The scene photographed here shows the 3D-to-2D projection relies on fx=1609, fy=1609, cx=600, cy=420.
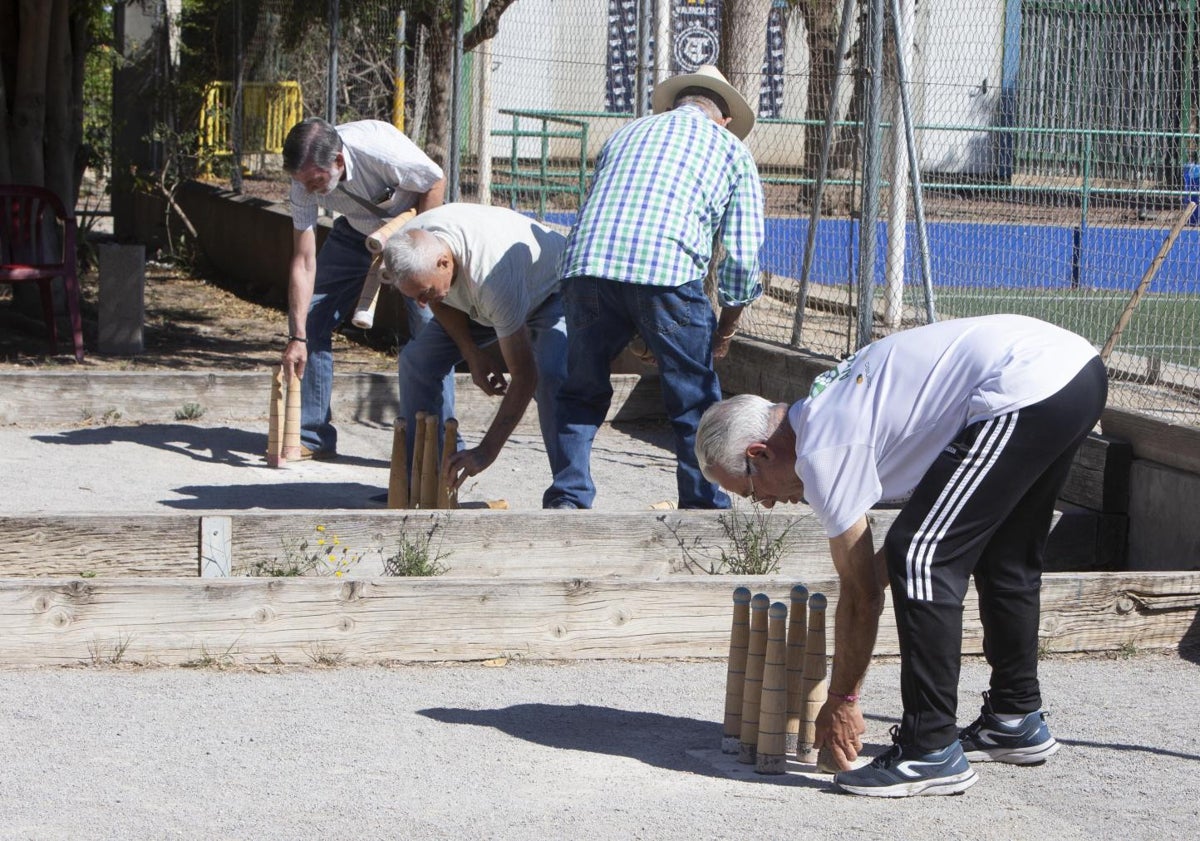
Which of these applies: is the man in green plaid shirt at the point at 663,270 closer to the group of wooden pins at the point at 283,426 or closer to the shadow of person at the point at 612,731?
the shadow of person at the point at 612,731

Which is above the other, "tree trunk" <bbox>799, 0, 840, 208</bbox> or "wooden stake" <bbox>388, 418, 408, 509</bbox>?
"tree trunk" <bbox>799, 0, 840, 208</bbox>

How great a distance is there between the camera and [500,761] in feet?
13.3

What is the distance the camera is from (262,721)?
14.1 feet

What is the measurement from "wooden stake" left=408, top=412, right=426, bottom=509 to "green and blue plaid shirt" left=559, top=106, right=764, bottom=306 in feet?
2.75

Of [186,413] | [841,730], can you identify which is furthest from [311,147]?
[841,730]

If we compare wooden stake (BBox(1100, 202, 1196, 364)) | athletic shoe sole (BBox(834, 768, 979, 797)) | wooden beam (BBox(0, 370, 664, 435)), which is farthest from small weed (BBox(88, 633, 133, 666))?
wooden stake (BBox(1100, 202, 1196, 364))

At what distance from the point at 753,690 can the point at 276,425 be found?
12.9 feet

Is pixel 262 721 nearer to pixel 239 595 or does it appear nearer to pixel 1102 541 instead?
pixel 239 595

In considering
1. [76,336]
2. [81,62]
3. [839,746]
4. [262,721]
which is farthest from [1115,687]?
[81,62]

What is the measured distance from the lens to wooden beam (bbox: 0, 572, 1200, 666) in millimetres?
4648

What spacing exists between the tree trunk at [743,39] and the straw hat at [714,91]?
3.04 m

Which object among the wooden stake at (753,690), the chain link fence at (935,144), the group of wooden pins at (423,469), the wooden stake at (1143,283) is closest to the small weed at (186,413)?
the group of wooden pins at (423,469)

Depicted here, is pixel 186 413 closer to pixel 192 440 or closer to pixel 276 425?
pixel 192 440

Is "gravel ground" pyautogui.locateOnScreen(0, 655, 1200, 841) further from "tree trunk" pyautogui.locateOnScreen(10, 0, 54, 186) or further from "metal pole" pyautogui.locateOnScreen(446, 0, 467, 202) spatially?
"tree trunk" pyautogui.locateOnScreen(10, 0, 54, 186)
